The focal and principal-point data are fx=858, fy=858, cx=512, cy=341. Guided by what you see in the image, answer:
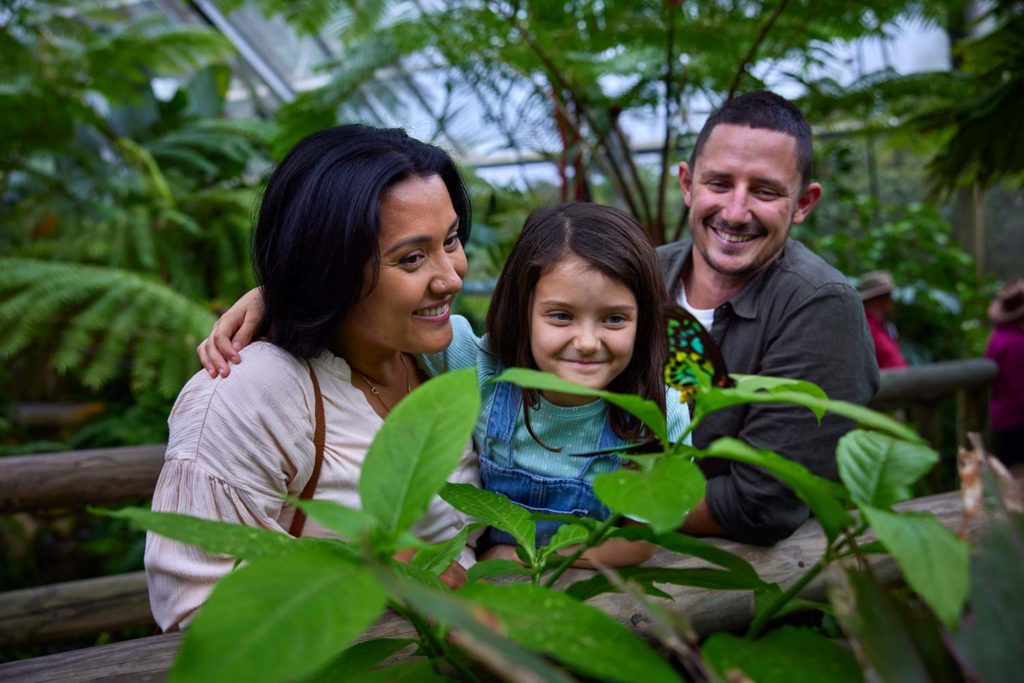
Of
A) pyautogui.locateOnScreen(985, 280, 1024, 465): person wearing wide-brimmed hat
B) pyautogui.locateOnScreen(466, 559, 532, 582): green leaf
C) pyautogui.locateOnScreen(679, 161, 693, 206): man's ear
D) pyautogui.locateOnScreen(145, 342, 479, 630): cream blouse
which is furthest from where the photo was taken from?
pyautogui.locateOnScreen(985, 280, 1024, 465): person wearing wide-brimmed hat

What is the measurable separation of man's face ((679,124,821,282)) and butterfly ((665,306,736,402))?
134mm

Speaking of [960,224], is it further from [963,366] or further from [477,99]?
[477,99]

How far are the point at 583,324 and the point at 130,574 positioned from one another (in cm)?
217

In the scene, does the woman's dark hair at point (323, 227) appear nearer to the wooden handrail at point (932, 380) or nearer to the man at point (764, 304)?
the man at point (764, 304)

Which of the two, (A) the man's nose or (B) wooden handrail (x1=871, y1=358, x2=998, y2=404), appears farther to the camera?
(B) wooden handrail (x1=871, y1=358, x2=998, y2=404)

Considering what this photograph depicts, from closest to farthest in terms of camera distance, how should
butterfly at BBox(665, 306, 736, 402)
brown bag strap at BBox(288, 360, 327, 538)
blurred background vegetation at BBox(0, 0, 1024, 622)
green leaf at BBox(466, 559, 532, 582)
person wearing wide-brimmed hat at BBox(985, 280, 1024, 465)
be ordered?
green leaf at BBox(466, 559, 532, 582), brown bag strap at BBox(288, 360, 327, 538), butterfly at BBox(665, 306, 736, 402), blurred background vegetation at BBox(0, 0, 1024, 622), person wearing wide-brimmed hat at BBox(985, 280, 1024, 465)

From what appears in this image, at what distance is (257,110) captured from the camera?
9227 millimetres

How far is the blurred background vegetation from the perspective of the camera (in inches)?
137

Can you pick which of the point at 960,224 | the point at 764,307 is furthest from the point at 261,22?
the point at 764,307

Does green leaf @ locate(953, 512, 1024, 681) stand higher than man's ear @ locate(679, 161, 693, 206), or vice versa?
man's ear @ locate(679, 161, 693, 206)

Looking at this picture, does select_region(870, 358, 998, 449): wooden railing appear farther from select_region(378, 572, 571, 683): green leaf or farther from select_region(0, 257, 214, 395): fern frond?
select_region(378, 572, 571, 683): green leaf

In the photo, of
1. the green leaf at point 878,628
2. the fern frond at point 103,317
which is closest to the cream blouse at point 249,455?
the green leaf at point 878,628

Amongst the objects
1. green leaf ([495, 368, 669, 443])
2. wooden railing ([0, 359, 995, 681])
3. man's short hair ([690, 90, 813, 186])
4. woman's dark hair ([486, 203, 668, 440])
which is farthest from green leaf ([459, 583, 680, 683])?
man's short hair ([690, 90, 813, 186])

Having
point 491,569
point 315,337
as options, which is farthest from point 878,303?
point 491,569
